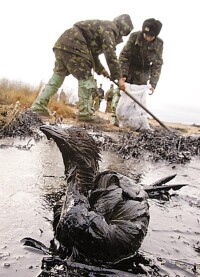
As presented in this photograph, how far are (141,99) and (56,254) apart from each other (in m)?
7.70

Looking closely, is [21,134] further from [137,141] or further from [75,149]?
[75,149]

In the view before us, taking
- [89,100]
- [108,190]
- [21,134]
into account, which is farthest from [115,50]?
[108,190]

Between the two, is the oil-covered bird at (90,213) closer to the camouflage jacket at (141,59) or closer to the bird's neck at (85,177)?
the bird's neck at (85,177)

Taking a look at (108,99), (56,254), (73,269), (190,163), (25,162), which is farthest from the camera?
(108,99)

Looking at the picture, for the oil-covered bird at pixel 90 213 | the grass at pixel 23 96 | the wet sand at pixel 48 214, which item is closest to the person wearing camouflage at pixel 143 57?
the grass at pixel 23 96

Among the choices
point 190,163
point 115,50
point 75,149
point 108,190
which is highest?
point 115,50

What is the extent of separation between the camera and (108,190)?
258 cm

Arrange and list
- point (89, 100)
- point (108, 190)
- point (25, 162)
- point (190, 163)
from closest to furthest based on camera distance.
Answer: point (108, 190)
point (25, 162)
point (190, 163)
point (89, 100)

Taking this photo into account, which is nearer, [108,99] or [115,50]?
[115,50]

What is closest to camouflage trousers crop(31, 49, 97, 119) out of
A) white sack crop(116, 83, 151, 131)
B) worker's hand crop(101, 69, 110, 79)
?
worker's hand crop(101, 69, 110, 79)

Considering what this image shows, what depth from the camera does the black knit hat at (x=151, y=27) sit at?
29.1ft

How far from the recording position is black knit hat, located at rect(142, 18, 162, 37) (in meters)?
8.88

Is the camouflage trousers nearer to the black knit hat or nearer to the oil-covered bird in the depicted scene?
the black knit hat

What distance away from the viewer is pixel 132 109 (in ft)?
31.8
